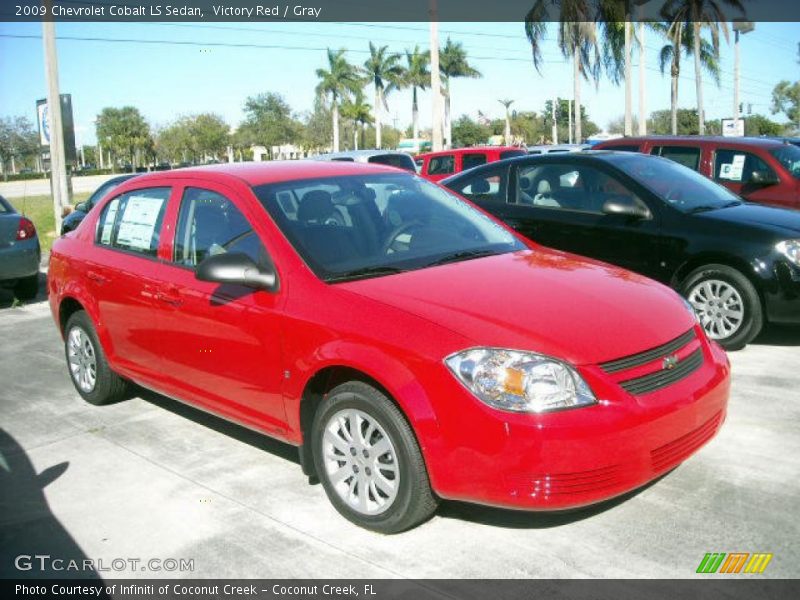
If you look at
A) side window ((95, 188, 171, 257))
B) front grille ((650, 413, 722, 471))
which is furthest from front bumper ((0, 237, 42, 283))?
front grille ((650, 413, 722, 471))

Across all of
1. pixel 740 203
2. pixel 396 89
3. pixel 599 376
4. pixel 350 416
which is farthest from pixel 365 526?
pixel 396 89

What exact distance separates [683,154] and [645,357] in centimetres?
635

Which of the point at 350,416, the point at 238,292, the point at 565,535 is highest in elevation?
the point at 238,292

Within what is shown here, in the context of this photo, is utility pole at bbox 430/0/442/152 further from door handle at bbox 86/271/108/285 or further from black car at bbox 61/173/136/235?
→ door handle at bbox 86/271/108/285

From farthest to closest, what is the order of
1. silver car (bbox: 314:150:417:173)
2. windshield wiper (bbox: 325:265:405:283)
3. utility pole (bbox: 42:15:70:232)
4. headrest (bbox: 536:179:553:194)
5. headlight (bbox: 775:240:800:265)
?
1. utility pole (bbox: 42:15:70:232)
2. silver car (bbox: 314:150:417:173)
3. headrest (bbox: 536:179:553:194)
4. headlight (bbox: 775:240:800:265)
5. windshield wiper (bbox: 325:265:405:283)

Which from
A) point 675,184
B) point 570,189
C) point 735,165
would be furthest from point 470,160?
point 675,184

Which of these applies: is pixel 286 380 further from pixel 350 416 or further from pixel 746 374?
pixel 746 374

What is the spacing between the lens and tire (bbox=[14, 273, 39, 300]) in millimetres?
10523

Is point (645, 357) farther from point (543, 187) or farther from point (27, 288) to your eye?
point (27, 288)

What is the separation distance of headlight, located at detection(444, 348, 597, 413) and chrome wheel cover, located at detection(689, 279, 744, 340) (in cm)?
356

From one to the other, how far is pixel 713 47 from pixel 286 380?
4042cm

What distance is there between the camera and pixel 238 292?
13.3 ft

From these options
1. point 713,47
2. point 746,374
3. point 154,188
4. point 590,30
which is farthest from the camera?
point 713,47

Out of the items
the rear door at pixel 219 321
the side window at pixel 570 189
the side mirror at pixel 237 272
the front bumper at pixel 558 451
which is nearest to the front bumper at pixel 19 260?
the rear door at pixel 219 321
